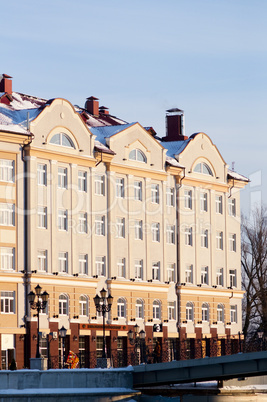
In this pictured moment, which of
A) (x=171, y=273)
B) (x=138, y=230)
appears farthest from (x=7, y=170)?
(x=171, y=273)

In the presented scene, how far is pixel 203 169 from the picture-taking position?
94438 millimetres

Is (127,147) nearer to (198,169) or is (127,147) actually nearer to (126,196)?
(126,196)

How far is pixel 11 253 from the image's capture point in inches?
3019

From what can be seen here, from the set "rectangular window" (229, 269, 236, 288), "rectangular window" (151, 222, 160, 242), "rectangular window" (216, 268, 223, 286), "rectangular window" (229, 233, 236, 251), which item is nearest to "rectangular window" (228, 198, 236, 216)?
"rectangular window" (229, 233, 236, 251)

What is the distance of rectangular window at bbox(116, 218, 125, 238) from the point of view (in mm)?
85125

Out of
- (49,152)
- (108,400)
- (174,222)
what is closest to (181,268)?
(174,222)

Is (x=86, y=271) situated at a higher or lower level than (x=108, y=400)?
higher

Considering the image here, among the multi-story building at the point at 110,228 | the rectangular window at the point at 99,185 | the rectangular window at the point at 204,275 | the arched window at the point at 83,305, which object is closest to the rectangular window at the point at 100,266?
the multi-story building at the point at 110,228

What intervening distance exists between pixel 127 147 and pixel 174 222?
7.96 metres

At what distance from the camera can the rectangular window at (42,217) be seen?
78.6 m

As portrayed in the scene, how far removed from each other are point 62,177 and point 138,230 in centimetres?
910

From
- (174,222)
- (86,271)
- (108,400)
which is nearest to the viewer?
(108,400)

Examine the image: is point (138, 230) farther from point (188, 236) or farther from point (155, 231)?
point (188, 236)

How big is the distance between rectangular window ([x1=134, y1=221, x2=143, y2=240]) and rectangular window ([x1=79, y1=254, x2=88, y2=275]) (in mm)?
5714
